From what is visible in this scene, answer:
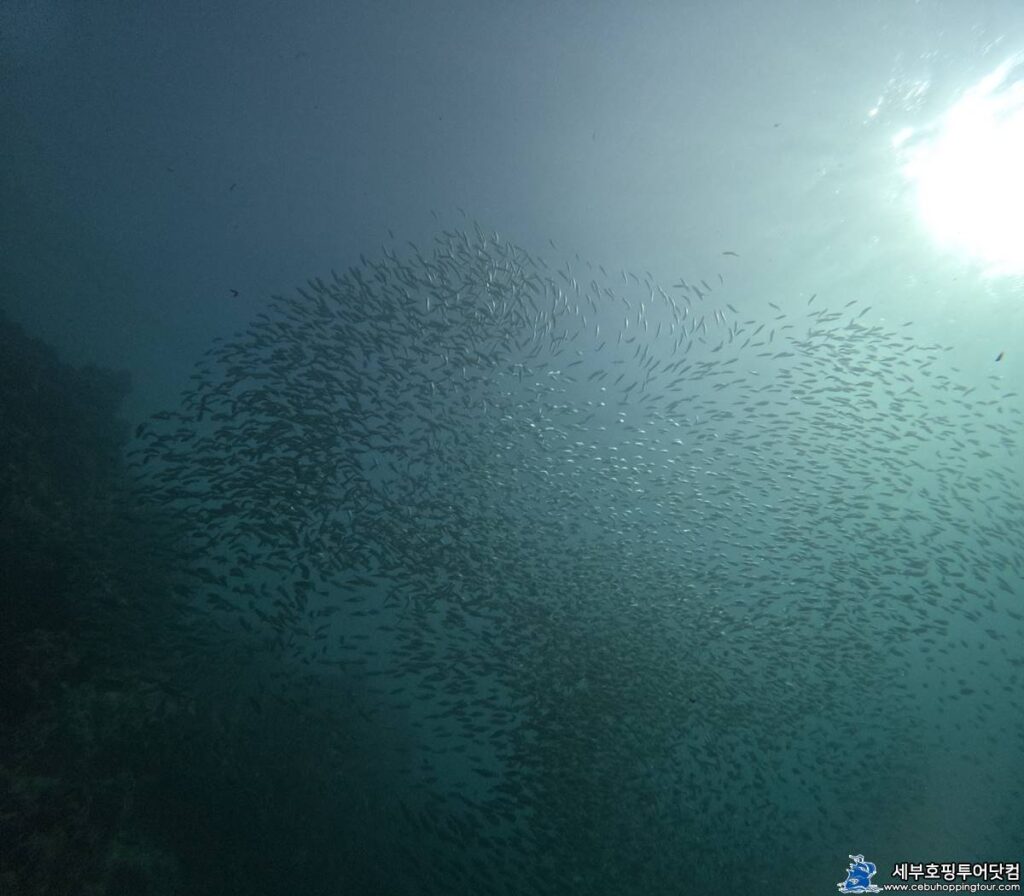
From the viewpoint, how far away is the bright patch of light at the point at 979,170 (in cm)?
977

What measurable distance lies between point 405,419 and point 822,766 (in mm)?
10338

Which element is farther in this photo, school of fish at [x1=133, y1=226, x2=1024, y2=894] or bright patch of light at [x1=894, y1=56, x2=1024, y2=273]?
bright patch of light at [x1=894, y1=56, x2=1024, y2=273]

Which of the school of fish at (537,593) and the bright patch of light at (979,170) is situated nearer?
the school of fish at (537,593)

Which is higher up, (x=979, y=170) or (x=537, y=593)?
(x=979, y=170)

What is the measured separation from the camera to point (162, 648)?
7039mm

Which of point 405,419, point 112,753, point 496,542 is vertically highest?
point 405,419

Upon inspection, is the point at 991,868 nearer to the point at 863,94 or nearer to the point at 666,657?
the point at 666,657

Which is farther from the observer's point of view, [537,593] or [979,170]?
[979,170]

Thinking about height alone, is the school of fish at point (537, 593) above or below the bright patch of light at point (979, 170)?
below

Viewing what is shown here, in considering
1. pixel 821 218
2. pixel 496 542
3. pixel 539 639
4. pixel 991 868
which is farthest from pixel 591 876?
pixel 821 218

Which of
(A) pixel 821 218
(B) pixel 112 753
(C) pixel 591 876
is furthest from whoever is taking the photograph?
(A) pixel 821 218

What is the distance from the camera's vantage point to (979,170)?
10906mm

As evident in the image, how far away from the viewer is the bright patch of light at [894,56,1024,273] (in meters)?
9.77

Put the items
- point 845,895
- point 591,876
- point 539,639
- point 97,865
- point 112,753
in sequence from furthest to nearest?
point 845,895 → point 539,639 → point 591,876 → point 112,753 → point 97,865
